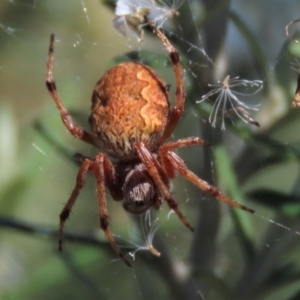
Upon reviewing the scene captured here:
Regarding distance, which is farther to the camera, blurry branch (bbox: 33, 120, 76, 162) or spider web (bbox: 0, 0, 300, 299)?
blurry branch (bbox: 33, 120, 76, 162)

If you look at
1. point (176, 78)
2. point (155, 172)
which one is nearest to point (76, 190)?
point (155, 172)

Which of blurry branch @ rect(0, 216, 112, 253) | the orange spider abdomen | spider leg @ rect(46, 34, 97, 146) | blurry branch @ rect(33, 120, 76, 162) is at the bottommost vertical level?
blurry branch @ rect(0, 216, 112, 253)

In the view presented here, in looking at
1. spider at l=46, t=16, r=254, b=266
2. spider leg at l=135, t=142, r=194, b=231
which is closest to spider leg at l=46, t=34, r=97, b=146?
spider at l=46, t=16, r=254, b=266

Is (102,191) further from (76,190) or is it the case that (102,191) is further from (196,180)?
(196,180)

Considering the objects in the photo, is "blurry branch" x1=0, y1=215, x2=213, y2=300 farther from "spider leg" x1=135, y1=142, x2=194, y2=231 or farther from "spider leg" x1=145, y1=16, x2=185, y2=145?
"spider leg" x1=145, y1=16, x2=185, y2=145

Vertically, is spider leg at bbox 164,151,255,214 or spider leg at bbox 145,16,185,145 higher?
spider leg at bbox 145,16,185,145

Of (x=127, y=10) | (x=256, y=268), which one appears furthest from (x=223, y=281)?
(x=127, y=10)

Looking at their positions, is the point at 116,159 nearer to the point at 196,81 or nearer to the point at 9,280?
the point at 196,81
